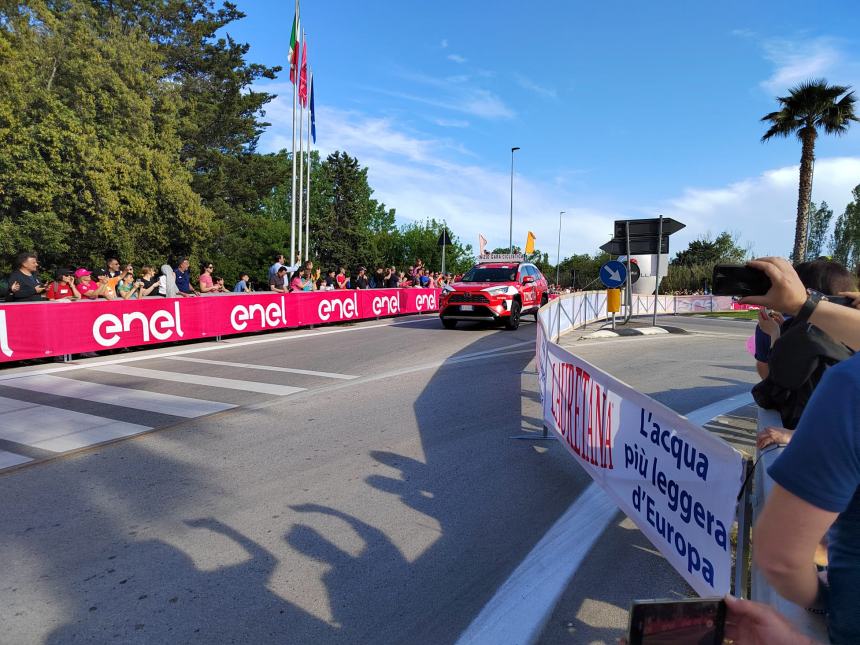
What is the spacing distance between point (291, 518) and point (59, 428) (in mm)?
3663

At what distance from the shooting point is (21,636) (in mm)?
2627

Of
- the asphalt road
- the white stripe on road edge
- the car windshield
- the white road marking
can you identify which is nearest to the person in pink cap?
the white road marking

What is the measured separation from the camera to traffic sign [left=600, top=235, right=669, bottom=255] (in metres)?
16.1

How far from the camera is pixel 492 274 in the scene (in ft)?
53.8

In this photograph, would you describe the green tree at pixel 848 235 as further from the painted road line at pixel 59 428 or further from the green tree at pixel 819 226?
the painted road line at pixel 59 428

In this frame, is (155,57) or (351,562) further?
(155,57)

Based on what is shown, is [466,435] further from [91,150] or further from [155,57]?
[155,57]

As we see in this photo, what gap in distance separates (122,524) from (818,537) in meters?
3.99

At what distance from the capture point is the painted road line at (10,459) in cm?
489

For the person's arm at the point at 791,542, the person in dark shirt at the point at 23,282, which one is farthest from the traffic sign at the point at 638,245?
the person's arm at the point at 791,542

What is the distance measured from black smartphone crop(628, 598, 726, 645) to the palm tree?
29.9 meters

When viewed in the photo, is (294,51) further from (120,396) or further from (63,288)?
(120,396)

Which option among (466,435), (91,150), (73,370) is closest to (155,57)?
(91,150)

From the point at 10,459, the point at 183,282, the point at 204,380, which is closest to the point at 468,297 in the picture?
the point at 183,282
